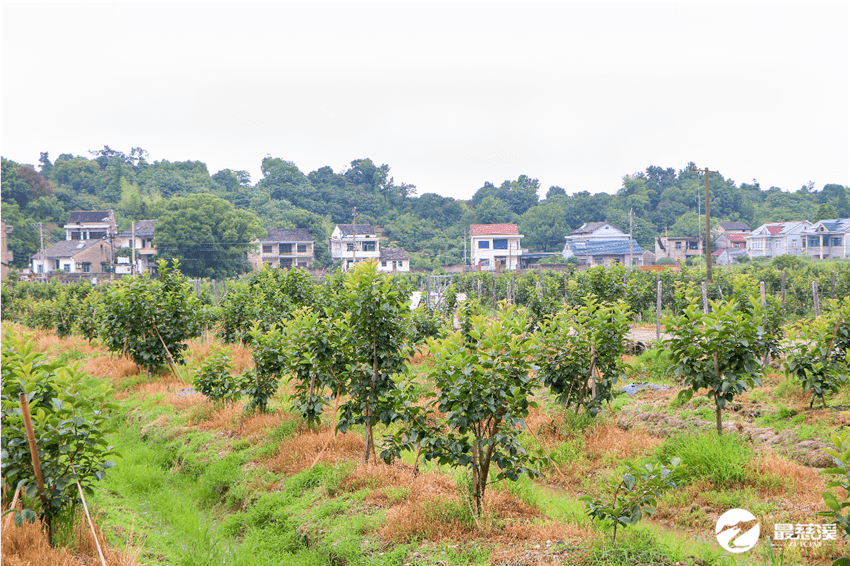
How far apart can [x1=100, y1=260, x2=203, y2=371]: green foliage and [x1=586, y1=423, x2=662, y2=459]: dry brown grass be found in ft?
31.1

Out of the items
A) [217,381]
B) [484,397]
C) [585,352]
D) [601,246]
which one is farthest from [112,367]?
[601,246]

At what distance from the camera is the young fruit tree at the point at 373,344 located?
715 cm

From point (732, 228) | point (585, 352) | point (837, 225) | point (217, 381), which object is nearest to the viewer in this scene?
point (585, 352)

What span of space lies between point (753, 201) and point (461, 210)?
114ft

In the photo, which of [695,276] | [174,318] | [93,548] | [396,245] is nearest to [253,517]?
[93,548]

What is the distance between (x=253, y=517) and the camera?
22.5 ft

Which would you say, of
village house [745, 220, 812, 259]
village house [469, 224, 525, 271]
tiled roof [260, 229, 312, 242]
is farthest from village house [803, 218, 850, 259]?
tiled roof [260, 229, 312, 242]

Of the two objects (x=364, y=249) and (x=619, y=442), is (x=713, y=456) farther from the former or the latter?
(x=364, y=249)

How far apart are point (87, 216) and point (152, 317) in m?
56.5

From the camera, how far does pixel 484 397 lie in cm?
545

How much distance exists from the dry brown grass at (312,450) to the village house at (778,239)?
5190cm

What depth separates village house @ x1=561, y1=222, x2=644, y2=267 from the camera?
2221 inches

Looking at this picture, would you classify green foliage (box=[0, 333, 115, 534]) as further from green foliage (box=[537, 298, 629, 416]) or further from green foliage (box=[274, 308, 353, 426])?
green foliage (box=[537, 298, 629, 416])

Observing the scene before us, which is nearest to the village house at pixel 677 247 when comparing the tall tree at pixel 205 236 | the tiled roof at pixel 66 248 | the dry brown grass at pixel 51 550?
the tall tree at pixel 205 236
